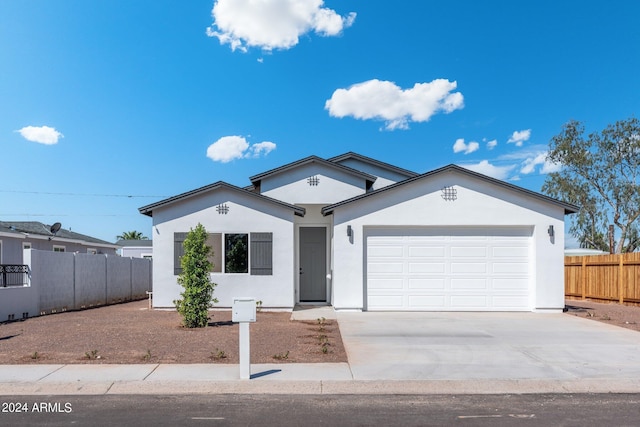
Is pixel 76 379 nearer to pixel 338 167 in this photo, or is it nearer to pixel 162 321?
pixel 162 321

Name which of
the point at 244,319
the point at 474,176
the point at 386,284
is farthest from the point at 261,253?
the point at 244,319

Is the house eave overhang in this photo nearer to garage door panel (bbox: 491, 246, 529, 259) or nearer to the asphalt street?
garage door panel (bbox: 491, 246, 529, 259)

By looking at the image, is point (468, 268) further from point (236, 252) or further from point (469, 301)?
point (236, 252)

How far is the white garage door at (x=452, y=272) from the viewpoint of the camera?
14328 mm

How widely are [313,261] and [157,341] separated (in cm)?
760

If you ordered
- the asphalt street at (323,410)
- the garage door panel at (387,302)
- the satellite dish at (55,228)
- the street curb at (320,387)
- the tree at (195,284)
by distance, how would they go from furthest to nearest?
the satellite dish at (55,228) → the garage door panel at (387,302) → the tree at (195,284) → the street curb at (320,387) → the asphalt street at (323,410)

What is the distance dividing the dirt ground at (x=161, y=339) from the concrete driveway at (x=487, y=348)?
73 cm

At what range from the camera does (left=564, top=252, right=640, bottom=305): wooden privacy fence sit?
55.8 feet

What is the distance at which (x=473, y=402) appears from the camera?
6.02 meters

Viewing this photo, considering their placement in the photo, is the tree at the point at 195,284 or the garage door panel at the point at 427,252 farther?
the garage door panel at the point at 427,252

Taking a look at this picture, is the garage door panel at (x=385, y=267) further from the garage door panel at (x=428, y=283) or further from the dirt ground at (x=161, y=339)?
the dirt ground at (x=161, y=339)

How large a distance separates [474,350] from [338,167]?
9.61 metres


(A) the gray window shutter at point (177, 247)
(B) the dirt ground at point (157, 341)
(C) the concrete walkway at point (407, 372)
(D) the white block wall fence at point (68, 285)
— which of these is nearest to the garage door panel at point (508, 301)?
(C) the concrete walkway at point (407, 372)

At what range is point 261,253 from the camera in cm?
1452
